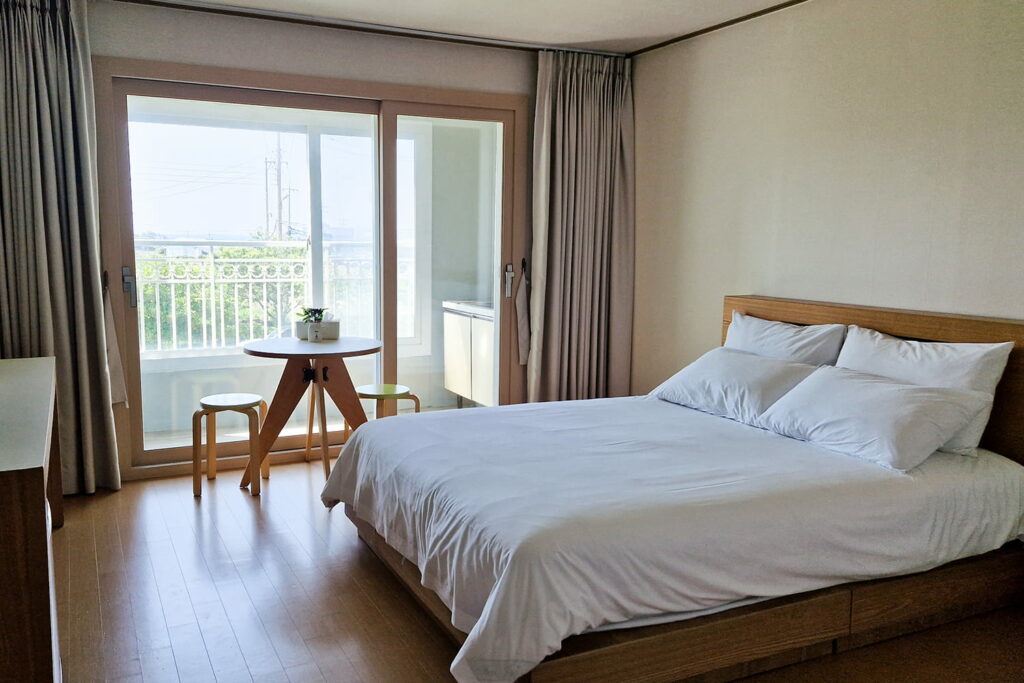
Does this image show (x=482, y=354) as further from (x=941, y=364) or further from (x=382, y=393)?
(x=941, y=364)

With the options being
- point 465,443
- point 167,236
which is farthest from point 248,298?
point 465,443

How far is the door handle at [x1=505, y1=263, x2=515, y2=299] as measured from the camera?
16.8ft

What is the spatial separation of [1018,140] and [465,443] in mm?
A: 2335

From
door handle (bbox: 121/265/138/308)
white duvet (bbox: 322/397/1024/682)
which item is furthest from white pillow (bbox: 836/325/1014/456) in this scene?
door handle (bbox: 121/265/138/308)

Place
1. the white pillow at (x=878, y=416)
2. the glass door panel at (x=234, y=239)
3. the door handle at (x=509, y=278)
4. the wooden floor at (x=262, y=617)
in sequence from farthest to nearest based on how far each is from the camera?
1. the door handle at (x=509, y=278)
2. the glass door panel at (x=234, y=239)
3. the white pillow at (x=878, y=416)
4. the wooden floor at (x=262, y=617)

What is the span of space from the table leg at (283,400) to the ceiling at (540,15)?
1818mm

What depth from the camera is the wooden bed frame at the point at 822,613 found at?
224cm

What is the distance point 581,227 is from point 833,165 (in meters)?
1.70

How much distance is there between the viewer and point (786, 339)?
3.72 metres

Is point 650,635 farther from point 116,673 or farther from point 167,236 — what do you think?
point 167,236

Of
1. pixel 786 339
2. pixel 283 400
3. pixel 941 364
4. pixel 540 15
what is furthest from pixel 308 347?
pixel 941 364

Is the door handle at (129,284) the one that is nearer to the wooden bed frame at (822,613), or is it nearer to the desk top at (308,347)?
the desk top at (308,347)

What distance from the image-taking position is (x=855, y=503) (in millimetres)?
2576

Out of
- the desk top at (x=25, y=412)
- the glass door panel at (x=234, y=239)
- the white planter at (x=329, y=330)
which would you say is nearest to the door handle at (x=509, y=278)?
the glass door panel at (x=234, y=239)
